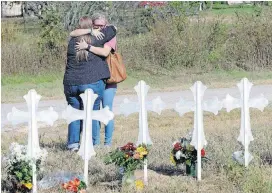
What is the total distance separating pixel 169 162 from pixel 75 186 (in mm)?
1479

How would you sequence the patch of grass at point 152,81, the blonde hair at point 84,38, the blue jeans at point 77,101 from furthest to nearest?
1. the patch of grass at point 152,81
2. the blue jeans at point 77,101
3. the blonde hair at point 84,38

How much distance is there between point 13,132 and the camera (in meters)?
10.0

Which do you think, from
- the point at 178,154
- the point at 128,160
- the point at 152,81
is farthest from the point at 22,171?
the point at 152,81

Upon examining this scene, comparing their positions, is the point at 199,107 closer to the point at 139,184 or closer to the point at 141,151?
the point at 141,151

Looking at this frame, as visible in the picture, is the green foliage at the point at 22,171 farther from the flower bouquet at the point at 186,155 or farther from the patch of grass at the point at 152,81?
the patch of grass at the point at 152,81

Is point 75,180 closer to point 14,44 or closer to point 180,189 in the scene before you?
point 180,189

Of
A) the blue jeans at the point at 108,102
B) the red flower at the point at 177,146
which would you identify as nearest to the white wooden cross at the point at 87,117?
the red flower at the point at 177,146

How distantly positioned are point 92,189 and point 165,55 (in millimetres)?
13124

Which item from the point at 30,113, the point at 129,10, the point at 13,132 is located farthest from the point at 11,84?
the point at 30,113

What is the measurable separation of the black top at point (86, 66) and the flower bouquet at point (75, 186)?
209 cm

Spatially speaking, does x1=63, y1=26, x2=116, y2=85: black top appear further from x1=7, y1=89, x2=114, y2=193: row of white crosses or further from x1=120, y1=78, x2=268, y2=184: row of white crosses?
x1=7, y1=89, x2=114, y2=193: row of white crosses

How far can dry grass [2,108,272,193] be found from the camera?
5582 millimetres

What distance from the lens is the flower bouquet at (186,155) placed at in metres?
5.92

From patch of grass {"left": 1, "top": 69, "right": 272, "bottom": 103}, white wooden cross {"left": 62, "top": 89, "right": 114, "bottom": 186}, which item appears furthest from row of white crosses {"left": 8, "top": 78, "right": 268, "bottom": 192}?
patch of grass {"left": 1, "top": 69, "right": 272, "bottom": 103}
